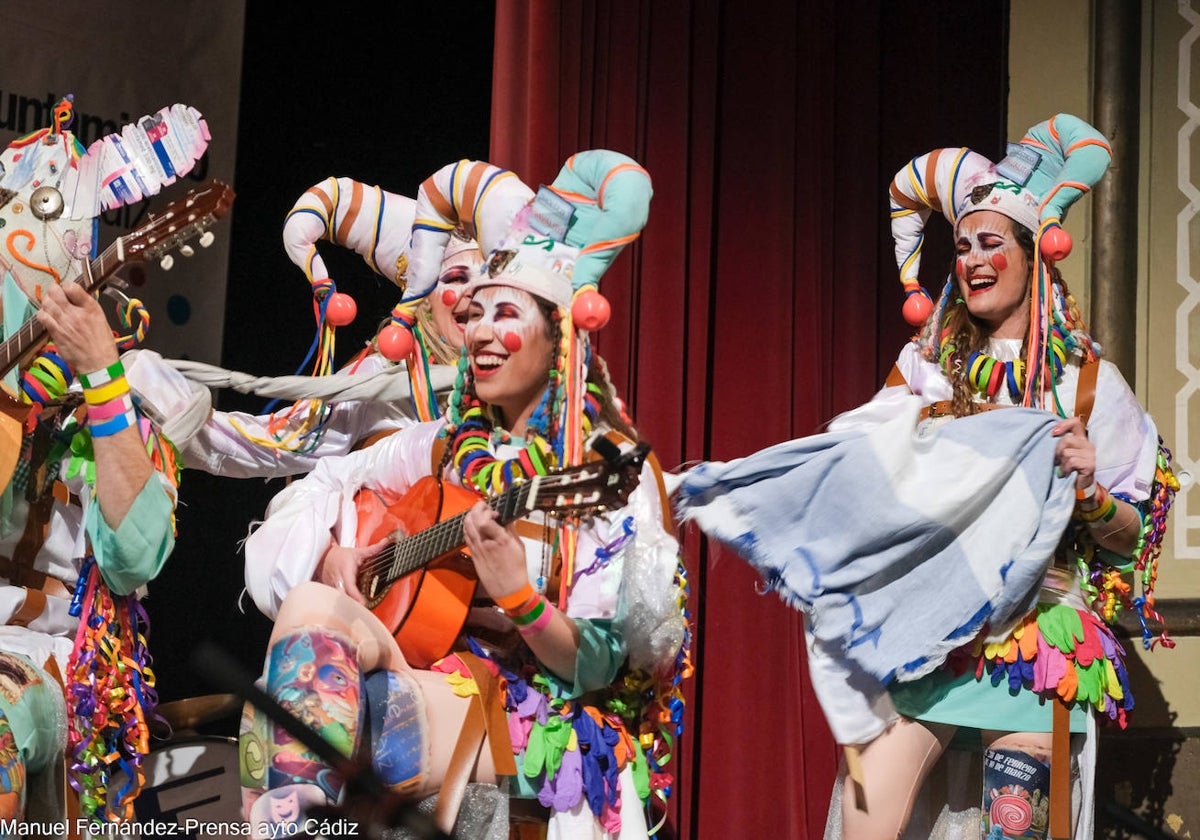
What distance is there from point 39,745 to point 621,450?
1.07m

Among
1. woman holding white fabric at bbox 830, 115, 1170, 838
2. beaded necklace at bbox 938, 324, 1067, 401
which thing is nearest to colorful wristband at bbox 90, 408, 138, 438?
woman holding white fabric at bbox 830, 115, 1170, 838


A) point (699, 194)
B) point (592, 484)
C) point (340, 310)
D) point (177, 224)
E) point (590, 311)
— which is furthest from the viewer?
point (699, 194)

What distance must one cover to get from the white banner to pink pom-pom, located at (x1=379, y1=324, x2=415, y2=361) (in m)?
1.31

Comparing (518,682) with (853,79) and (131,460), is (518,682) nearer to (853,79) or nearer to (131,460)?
(131,460)

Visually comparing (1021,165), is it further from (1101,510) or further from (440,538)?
(440,538)

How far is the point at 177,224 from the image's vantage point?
2.55m

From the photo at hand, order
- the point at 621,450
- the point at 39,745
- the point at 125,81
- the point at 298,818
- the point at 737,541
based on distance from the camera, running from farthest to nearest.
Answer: the point at 125,81
the point at 737,541
the point at 39,745
the point at 621,450
the point at 298,818

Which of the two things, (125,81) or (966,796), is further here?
(125,81)

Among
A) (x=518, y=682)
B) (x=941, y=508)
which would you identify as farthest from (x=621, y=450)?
(x=941, y=508)

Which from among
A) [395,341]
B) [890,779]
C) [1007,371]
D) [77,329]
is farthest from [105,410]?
[1007,371]

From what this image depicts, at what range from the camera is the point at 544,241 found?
2418 millimetres

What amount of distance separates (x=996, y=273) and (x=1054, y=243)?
0.13 metres

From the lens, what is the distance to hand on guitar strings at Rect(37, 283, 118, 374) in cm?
241

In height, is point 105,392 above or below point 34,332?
below
